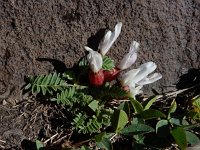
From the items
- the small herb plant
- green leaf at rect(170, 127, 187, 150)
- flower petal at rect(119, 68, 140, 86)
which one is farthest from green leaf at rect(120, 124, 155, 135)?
flower petal at rect(119, 68, 140, 86)

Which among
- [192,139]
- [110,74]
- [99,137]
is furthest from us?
[110,74]

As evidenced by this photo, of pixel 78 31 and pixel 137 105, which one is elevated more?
pixel 78 31

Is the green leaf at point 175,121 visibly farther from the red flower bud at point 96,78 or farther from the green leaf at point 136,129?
the red flower bud at point 96,78

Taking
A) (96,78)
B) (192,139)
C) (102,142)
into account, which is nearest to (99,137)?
(102,142)

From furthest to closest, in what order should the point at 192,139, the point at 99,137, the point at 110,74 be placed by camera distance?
the point at 110,74, the point at 192,139, the point at 99,137

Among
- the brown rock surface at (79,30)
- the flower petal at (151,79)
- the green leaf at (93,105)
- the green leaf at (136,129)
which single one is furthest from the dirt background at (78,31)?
the green leaf at (136,129)

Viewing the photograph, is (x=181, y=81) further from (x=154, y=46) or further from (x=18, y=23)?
(x=18, y=23)

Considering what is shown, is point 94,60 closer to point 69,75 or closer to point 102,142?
point 69,75

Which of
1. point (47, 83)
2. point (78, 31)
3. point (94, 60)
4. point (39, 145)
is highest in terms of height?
point (78, 31)
